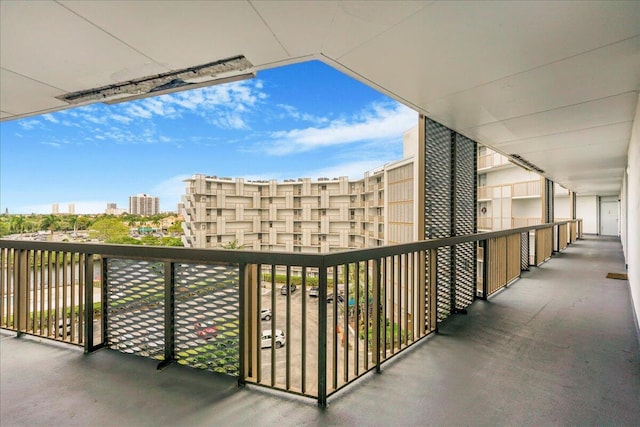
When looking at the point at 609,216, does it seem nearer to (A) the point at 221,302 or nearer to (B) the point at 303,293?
(B) the point at 303,293

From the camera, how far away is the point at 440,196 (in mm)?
3068

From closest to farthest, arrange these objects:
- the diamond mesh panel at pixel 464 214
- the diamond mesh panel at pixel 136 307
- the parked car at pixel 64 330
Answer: the diamond mesh panel at pixel 136 307 → the parked car at pixel 64 330 → the diamond mesh panel at pixel 464 214

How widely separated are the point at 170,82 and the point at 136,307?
1.71 m

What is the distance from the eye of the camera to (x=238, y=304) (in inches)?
67.7

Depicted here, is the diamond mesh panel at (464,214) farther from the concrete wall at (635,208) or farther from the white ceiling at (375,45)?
the concrete wall at (635,208)

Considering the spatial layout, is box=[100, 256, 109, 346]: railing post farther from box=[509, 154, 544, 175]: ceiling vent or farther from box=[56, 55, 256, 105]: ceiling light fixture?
box=[509, 154, 544, 175]: ceiling vent

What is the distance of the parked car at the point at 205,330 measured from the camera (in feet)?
5.90

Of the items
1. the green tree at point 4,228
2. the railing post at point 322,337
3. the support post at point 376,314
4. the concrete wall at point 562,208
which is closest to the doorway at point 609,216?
the concrete wall at point 562,208

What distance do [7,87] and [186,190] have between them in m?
24.3

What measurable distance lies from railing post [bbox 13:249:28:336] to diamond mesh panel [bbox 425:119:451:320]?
3.77 metres

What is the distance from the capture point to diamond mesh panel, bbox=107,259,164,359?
1961 mm

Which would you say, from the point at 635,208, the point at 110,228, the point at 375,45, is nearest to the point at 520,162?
the point at 635,208

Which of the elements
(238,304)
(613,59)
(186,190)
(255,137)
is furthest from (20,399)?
(255,137)

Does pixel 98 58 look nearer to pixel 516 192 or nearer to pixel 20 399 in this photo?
pixel 20 399
